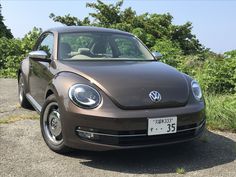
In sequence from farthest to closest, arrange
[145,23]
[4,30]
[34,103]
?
[4,30]
[145,23]
[34,103]

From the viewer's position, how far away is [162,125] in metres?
4.55

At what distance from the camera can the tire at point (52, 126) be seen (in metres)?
4.89

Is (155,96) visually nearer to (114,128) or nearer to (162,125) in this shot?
(162,125)

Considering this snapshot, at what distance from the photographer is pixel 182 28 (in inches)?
651

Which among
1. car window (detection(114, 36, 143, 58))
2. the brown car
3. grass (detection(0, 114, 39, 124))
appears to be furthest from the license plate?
grass (detection(0, 114, 39, 124))

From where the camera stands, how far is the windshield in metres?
5.73

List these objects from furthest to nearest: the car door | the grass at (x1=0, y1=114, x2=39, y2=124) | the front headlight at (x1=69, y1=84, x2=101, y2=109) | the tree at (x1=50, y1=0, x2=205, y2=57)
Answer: the tree at (x1=50, y1=0, x2=205, y2=57)
the grass at (x1=0, y1=114, x2=39, y2=124)
the car door
the front headlight at (x1=69, y1=84, x2=101, y2=109)

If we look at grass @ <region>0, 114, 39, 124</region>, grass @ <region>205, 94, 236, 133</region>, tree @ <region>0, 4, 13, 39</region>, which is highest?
tree @ <region>0, 4, 13, 39</region>

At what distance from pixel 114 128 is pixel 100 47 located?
189 cm

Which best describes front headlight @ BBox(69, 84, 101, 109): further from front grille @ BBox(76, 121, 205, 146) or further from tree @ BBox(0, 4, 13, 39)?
tree @ BBox(0, 4, 13, 39)

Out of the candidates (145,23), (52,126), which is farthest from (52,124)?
(145,23)

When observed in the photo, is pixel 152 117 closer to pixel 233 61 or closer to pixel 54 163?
pixel 54 163

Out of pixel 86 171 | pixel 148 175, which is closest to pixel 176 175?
A: pixel 148 175

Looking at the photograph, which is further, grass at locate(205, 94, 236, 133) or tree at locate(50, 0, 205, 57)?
tree at locate(50, 0, 205, 57)
